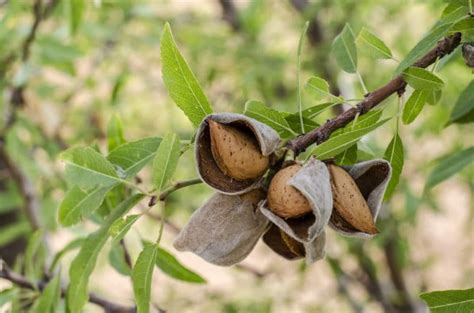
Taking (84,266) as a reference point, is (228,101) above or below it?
below

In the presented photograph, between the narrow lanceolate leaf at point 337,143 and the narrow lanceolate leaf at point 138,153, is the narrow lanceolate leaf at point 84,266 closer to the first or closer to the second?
the narrow lanceolate leaf at point 138,153

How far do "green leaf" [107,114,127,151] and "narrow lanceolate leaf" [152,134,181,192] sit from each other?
24 cm

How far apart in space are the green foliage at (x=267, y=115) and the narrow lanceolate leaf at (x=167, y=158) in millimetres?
63

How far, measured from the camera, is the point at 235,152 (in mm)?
556

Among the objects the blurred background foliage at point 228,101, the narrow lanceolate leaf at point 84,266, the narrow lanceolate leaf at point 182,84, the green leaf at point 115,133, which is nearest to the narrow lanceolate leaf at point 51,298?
the narrow lanceolate leaf at point 84,266

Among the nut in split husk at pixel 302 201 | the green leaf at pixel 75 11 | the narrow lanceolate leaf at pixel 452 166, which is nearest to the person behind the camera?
the nut in split husk at pixel 302 201

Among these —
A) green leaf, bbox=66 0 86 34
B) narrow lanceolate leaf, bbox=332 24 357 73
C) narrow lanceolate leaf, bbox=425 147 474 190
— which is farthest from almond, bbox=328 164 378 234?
green leaf, bbox=66 0 86 34

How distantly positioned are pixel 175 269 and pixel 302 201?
333 millimetres

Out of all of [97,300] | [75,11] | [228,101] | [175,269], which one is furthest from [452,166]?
[228,101]

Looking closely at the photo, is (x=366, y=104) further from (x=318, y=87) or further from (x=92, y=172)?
(x=92, y=172)

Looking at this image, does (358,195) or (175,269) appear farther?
(175,269)

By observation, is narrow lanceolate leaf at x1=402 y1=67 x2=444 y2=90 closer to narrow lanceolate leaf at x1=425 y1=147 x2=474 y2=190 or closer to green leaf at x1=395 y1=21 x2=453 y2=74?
green leaf at x1=395 y1=21 x2=453 y2=74

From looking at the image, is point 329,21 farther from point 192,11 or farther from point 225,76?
point 192,11

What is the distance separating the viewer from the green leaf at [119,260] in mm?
896
